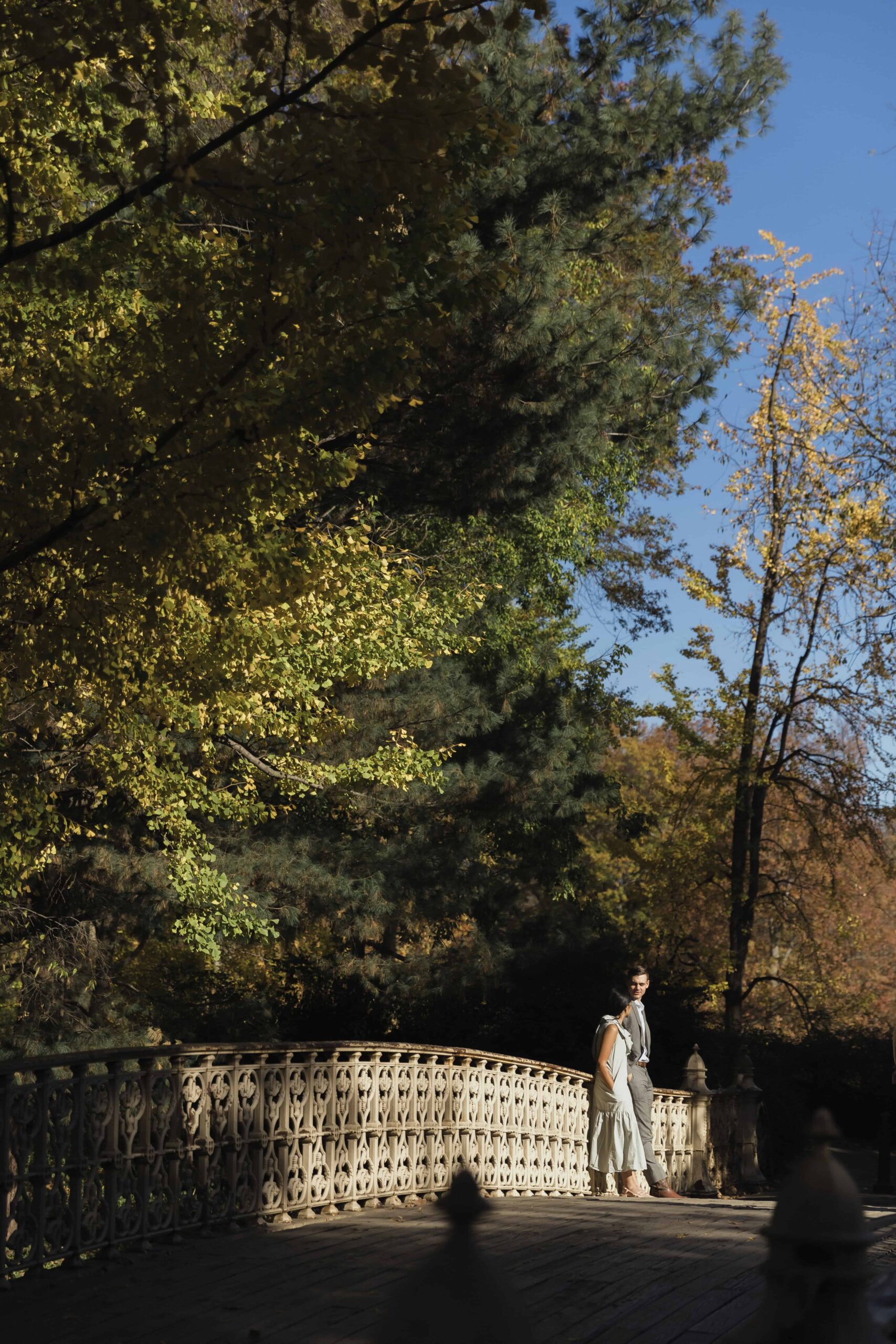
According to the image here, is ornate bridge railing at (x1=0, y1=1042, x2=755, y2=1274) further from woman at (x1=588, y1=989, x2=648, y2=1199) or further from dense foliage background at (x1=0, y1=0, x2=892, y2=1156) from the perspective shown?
dense foliage background at (x1=0, y1=0, x2=892, y2=1156)

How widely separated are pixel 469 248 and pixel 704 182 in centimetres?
554

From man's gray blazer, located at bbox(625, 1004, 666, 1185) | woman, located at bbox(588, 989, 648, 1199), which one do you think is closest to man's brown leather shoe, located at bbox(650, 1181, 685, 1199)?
man's gray blazer, located at bbox(625, 1004, 666, 1185)

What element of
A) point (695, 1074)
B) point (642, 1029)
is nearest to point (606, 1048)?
point (642, 1029)

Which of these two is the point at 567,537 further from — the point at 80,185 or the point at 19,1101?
the point at 19,1101

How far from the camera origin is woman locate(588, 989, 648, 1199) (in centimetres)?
1129

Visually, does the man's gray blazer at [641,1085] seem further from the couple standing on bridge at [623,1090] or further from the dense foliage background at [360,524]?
the dense foliage background at [360,524]

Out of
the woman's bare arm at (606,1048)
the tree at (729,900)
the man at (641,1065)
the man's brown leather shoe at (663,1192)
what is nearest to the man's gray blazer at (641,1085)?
the man at (641,1065)

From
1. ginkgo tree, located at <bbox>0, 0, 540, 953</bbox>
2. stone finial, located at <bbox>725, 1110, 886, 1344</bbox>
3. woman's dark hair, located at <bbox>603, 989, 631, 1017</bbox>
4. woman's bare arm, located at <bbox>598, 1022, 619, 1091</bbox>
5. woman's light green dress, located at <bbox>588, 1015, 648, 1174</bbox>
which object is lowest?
stone finial, located at <bbox>725, 1110, 886, 1344</bbox>

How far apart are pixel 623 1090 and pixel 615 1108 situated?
0.17m

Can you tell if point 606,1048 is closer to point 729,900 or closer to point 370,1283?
point 370,1283

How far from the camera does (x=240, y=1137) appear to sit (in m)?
8.34

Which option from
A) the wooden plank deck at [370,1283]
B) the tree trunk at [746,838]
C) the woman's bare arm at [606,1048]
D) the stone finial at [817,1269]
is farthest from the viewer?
the tree trunk at [746,838]

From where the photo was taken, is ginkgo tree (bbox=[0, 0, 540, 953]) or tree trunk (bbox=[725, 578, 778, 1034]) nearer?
ginkgo tree (bbox=[0, 0, 540, 953])

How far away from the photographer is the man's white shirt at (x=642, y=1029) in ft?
38.1
